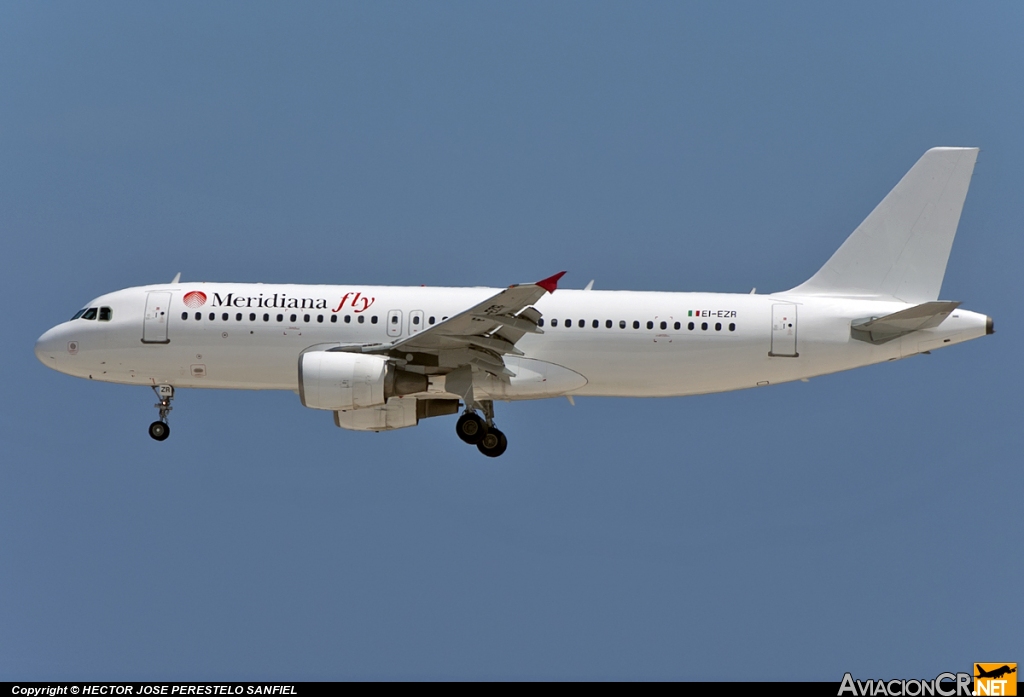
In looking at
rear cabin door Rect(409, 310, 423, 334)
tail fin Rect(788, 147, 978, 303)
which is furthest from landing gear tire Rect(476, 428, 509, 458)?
tail fin Rect(788, 147, 978, 303)

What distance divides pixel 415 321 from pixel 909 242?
42.5 ft

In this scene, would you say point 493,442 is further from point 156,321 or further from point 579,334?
point 156,321

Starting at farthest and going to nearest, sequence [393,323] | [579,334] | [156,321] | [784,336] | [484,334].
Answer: [156,321]
[393,323]
[784,336]
[579,334]
[484,334]

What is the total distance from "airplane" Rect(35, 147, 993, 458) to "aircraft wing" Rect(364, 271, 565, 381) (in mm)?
58

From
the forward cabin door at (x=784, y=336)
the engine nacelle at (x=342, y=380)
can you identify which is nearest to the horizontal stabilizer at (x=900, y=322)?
the forward cabin door at (x=784, y=336)

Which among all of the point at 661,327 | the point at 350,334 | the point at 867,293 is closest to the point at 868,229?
the point at 867,293

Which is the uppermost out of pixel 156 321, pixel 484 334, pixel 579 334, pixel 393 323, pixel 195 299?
pixel 195 299

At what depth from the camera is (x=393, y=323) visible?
150 feet

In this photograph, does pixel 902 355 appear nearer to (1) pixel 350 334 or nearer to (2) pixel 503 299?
(2) pixel 503 299

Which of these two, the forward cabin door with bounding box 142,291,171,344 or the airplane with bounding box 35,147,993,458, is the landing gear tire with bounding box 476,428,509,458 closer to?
the airplane with bounding box 35,147,993,458

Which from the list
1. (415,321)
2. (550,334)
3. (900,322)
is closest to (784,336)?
(900,322)

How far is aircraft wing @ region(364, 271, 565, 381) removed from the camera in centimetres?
4278

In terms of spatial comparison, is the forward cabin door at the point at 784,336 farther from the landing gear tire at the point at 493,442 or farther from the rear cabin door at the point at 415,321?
the rear cabin door at the point at 415,321

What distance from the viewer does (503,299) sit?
140 ft
